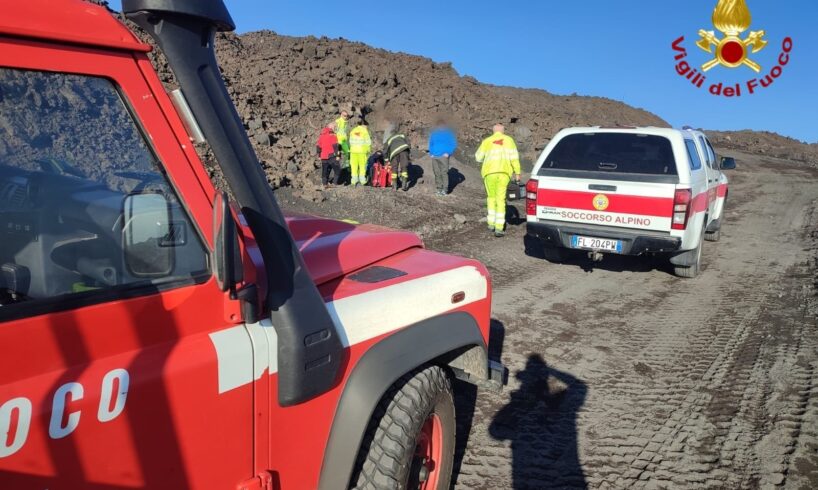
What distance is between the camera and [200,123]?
5.71ft

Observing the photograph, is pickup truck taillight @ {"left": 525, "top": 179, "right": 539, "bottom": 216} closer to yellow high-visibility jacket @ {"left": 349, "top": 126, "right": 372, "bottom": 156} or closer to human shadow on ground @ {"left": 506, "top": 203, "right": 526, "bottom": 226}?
human shadow on ground @ {"left": 506, "top": 203, "right": 526, "bottom": 226}

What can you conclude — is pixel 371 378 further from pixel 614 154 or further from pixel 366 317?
pixel 614 154

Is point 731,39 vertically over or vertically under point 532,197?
→ over

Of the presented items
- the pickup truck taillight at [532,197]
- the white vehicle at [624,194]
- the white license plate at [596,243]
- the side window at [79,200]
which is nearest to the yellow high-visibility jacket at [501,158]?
the white vehicle at [624,194]

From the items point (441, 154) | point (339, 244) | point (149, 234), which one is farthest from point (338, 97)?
point (149, 234)

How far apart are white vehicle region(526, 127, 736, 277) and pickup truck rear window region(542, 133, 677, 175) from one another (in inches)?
0.5

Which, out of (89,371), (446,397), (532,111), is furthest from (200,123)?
(532,111)

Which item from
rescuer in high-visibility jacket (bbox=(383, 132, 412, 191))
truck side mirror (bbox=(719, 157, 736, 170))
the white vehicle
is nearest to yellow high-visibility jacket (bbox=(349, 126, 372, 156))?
rescuer in high-visibility jacket (bbox=(383, 132, 412, 191))

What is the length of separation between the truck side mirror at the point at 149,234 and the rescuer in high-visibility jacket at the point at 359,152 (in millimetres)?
12107

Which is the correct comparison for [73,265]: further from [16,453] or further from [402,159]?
[402,159]

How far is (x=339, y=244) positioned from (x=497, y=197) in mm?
7964

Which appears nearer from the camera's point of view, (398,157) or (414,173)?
(398,157)

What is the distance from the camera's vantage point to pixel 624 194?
23.1 ft

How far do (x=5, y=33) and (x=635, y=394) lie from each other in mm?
4389
